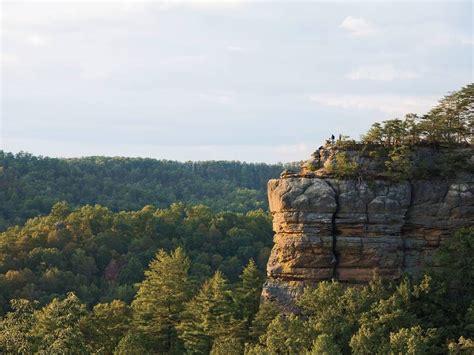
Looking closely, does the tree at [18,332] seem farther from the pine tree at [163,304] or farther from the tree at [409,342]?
the tree at [409,342]

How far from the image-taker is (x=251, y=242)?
129m

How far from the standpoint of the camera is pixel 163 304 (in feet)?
192

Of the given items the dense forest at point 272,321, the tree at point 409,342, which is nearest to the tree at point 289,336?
the dense forest at point 272,321

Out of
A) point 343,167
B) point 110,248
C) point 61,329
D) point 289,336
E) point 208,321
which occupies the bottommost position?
point 110,248

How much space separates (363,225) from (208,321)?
40.0 ft

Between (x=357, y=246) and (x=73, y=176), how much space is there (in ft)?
500

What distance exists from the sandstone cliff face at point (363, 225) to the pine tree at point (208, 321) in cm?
425

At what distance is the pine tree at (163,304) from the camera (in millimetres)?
57219

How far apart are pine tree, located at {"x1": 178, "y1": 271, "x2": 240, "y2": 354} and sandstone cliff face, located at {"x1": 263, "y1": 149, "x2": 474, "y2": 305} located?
167 inches

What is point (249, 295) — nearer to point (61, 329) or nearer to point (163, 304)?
point (163, 304)

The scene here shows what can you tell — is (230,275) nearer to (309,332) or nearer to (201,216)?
(201,216)

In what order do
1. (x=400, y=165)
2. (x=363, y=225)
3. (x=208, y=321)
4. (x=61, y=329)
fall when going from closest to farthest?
1. (x=363, y=225)
2. (x=400, y=165)
3. (x=61, y=329)
4. (x=208, y=321)


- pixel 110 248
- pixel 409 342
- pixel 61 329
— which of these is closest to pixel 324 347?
pixel 409 342

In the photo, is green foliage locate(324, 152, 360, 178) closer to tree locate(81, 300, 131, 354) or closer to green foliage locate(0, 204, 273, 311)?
tree locate(81, 300, 131, 354)
